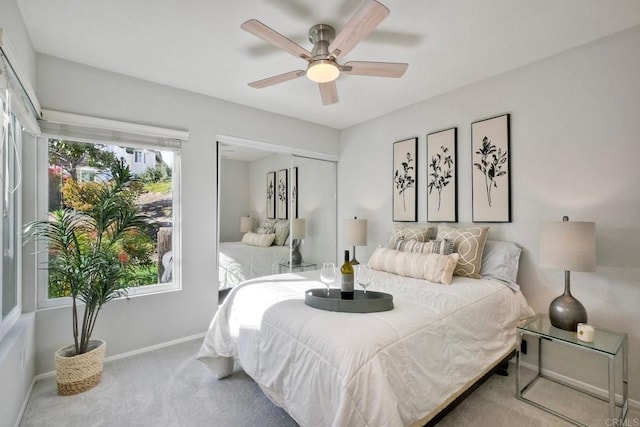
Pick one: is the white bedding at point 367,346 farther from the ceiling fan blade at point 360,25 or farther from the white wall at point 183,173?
the ceiling fan blade at point 360,25

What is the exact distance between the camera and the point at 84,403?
2072 millimetres

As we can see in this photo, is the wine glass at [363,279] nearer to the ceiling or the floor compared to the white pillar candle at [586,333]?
nearer to the ceiling

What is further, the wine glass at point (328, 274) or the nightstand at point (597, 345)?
the wine glass at point (328, 274)

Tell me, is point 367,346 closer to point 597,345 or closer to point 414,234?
point 597,345

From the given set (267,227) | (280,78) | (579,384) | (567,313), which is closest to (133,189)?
(267,227)

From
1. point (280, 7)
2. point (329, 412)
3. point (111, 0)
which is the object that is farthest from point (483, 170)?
point (111, 0)

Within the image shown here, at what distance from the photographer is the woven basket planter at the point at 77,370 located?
2.14 m

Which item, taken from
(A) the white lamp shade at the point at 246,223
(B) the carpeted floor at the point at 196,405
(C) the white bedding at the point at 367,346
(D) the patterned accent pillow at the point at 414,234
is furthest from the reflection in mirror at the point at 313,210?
(B) the carpeted floor at the point at 196,405

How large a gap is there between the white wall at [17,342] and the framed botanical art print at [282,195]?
235 cm

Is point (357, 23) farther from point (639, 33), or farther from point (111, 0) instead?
point (639, 33)

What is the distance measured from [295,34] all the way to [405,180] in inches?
81.4

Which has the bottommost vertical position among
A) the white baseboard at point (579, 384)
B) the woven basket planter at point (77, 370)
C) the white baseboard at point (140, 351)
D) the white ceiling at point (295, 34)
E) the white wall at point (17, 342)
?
the white baseboard at point (579, 384)

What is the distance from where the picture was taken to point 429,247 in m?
2.74

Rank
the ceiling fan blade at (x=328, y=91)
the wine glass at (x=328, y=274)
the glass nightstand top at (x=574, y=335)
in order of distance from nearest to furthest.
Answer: the glass nightstand top at (x=574, y=335) → the wine glass at (x=328, y=274) → the ceiling fan blade at (x=328, y=91)
